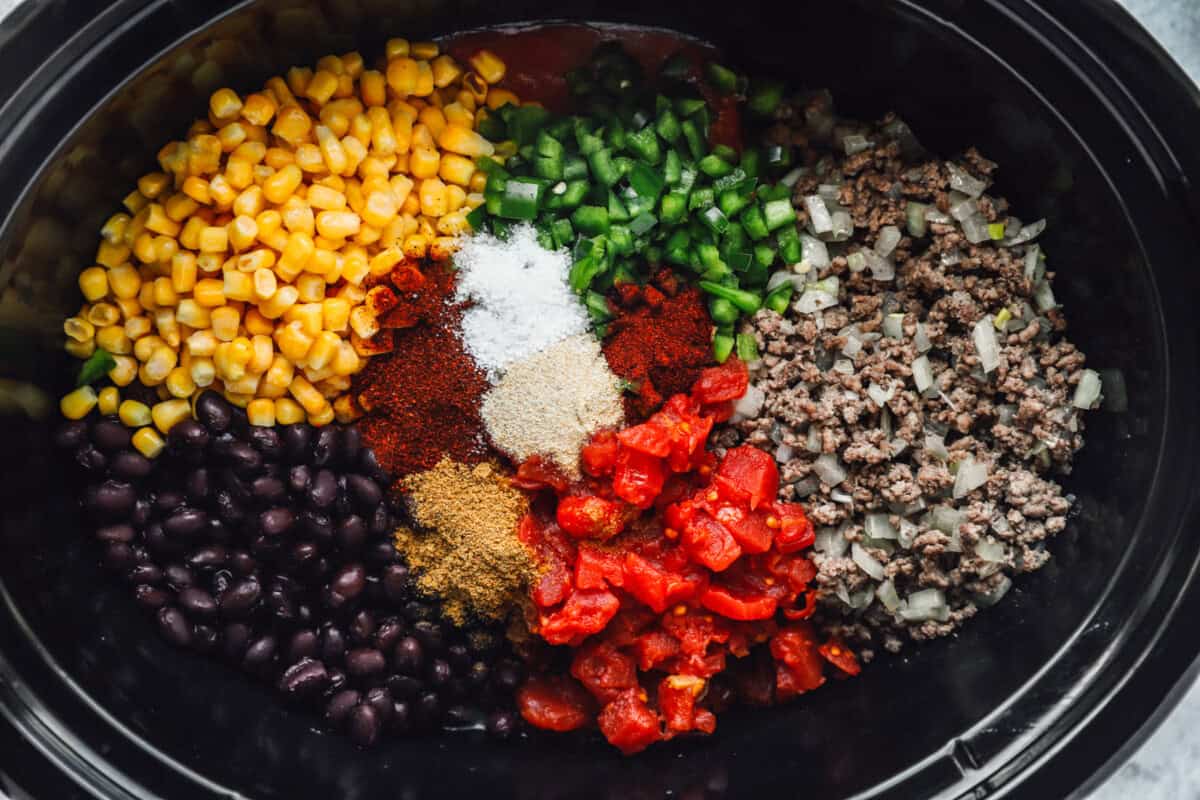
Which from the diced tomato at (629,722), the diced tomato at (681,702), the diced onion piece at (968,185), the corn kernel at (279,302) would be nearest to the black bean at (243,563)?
the corn kernel at (279,302)

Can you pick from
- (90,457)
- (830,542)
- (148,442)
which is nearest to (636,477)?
(830,542)

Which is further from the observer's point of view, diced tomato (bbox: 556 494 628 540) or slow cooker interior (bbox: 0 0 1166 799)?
diced tomato (bbox: 556 494 628 540)

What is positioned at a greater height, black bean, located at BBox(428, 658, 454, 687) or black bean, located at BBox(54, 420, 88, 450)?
black bean, located at BBox(54, 420, 88, 450)

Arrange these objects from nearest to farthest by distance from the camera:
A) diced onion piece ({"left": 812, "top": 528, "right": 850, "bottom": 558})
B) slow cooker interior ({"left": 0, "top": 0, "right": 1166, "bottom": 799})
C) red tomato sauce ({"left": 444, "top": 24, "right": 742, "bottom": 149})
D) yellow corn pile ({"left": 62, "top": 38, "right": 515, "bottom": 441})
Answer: slow cooker interior ({"left": 0, "top": 0, "right": 1166, "bottom": 799}), yellow corn pile ({"left": 62, "top": 38, "right": 515, "bottom": 441}), diced onion piece ({"left": 812, "top": 528, "right": 850, "bottom": 558}), red tomato sauce ({"left": 444, "top": 24, "right": 742, "bottom": 149})

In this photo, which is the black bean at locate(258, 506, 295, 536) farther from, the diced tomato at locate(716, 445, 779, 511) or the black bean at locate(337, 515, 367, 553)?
the diced tomato at locate(716, 445, 779, 511)

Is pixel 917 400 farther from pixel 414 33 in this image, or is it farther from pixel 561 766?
pixel 414 33

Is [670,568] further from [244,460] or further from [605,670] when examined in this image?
[244,460]

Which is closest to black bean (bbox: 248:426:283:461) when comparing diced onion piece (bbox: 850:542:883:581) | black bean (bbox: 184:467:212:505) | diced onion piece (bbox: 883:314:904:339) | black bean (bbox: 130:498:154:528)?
black bean (bbox: 184:467:212:505)
